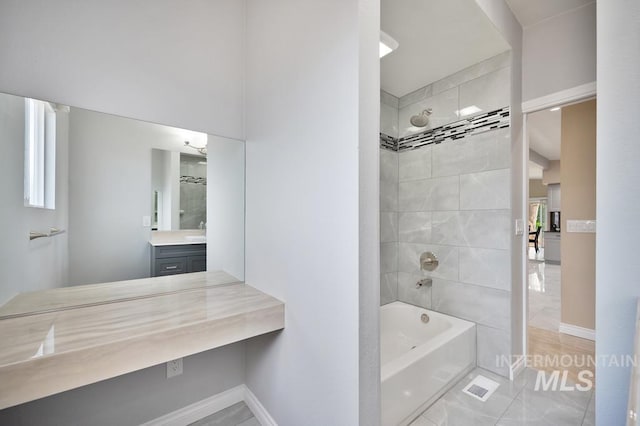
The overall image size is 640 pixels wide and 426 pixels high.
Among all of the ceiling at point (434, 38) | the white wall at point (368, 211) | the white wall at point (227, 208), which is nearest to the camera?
the white wall at point (368, 211)

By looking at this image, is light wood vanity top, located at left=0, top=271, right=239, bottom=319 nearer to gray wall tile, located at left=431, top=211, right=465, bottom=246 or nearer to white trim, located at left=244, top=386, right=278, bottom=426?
white trim, located at left=244, top=386, right=278, bottom=426

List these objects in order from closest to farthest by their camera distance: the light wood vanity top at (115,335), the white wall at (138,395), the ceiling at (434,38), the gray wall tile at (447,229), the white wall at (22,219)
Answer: the light wood vanity top at (115,335)
the white wall at (22,219)
the white wall at (138,395)
the ceiling at (434,38)
the gray wall tile at (447,229)

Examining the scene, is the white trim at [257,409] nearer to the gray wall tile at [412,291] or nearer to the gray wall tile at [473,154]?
the gray wall tile at [412,291]

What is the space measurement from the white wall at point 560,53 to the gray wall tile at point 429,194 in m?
0.89

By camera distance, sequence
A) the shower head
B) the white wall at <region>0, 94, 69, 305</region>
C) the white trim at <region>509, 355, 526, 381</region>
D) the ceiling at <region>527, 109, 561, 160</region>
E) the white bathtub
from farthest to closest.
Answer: the ceiling at <region>527, 109, 561, 160</region>, the shower head, the white trim at <region>509, 355, 526, 381</region>, the white bathtub, the white wall at <region>0, 94, 69, 305</region>

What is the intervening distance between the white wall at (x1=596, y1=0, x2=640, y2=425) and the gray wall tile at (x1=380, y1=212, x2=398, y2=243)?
1571 mm

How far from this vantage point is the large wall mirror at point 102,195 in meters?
1.16

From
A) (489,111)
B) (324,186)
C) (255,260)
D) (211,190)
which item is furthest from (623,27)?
(211,190)

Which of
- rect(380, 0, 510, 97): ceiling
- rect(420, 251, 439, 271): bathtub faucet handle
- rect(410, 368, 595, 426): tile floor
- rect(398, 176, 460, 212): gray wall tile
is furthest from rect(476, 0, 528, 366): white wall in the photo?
rect(420, 251, 439, 271): bathtub faucet handle

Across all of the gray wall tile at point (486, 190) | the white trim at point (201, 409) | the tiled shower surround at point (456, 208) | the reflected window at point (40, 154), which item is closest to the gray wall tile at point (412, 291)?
the tiled shower surround at point (456, 208)

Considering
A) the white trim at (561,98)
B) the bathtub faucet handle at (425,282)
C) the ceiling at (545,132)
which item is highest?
the ceiling at (545,132)

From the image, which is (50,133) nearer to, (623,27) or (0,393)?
(0,393)

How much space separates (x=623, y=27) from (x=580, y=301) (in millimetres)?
2694

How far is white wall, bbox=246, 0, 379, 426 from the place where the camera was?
3.33 ft
